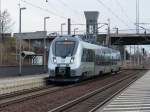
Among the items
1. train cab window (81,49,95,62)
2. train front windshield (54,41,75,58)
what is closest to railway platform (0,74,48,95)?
train front windshield (54,41,75,58)

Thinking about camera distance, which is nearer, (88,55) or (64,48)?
(64,48)

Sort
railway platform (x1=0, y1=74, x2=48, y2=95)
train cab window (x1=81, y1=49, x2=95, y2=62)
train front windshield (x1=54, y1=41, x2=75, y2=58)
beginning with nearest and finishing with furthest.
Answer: railway platform (x1=0, y1=74, x2=48, y2=95) → train front windshield (x1=54, y1=41, x2=75, y2=58) → train cab window (x1=81, y1=49, x2=95, y2=62)

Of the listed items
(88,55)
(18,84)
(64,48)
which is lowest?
(18,84)

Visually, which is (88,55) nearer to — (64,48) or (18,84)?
(64,48)

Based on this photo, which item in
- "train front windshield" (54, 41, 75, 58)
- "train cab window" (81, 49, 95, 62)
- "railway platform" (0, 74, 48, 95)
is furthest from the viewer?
"train cab window" (81, 49, 95, 62)

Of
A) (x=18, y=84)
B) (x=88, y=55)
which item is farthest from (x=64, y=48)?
(x=18, y=84)

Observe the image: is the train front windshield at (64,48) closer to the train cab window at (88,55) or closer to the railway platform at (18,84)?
the train cab window at (88,55)

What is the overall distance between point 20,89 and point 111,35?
71.1 m

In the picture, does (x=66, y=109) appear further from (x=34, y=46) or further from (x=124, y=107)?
(x=34, y=46)

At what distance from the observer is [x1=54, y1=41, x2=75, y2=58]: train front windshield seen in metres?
36.9

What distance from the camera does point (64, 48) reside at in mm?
37156

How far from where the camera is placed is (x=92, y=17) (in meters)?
97.9

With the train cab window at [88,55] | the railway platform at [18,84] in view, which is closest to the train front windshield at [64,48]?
the train cab window at [88,55]

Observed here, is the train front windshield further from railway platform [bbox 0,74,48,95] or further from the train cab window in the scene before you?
railway platform [bbox 0,74,48,95]
